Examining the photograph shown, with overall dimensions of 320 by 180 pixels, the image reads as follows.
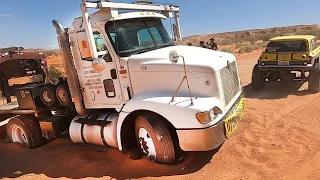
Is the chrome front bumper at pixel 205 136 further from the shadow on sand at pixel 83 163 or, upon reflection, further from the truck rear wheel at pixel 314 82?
A: the truck rear wheel at pixel 314 82

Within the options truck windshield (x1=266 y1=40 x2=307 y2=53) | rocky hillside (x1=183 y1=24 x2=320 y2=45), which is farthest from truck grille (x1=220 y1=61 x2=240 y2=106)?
rocky hillside (x1=183 y1=24 x2=320 y2=45)

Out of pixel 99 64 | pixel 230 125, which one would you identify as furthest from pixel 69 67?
pixel 230 125

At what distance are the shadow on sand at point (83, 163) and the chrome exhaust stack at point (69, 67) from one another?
0.98 metres

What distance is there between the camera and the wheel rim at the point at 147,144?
210 inches

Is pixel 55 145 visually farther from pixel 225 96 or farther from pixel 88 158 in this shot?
pixel 225 96

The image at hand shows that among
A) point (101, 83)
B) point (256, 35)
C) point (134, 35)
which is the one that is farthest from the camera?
point (256, 35)

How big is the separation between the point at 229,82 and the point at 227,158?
140 cm

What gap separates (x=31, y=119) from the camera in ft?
24.2

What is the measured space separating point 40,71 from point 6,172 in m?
3.89

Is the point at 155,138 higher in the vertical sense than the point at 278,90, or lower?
higher

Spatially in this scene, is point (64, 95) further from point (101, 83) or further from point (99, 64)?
point (99, 64)

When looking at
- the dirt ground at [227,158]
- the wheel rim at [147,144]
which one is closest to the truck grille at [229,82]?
the dirt ground at [227,158]

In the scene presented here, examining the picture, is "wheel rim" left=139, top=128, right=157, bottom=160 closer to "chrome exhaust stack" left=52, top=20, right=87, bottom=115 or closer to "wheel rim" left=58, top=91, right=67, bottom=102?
"chrome exhaust stack" left=52, top=20, right=87, bottom=115

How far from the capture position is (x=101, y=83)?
5992 millimetres
